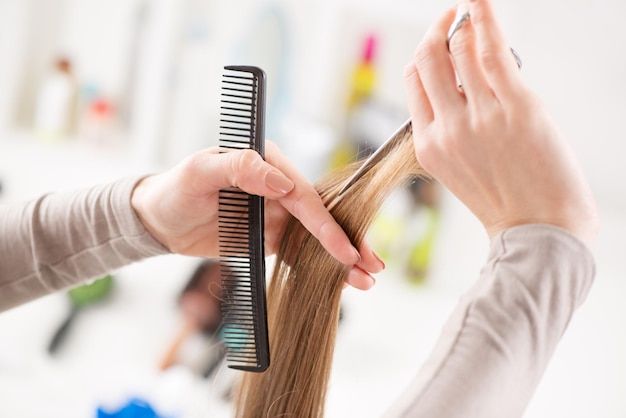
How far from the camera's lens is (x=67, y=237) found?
797 mm

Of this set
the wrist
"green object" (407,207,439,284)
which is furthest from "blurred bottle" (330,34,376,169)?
the wrist

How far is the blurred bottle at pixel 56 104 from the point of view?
173 centimetres

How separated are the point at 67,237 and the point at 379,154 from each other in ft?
1.28

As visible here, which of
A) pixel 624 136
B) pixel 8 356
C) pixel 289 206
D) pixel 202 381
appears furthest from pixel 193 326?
pixel 624 136

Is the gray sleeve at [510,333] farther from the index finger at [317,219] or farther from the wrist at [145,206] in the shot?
the wrist at [145,206]

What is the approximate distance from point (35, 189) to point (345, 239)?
3.76ft

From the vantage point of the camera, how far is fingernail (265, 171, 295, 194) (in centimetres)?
67

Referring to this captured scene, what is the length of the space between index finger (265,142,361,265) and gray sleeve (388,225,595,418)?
0.68 ft

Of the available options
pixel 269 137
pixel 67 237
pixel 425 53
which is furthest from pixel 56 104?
pixel 425 53

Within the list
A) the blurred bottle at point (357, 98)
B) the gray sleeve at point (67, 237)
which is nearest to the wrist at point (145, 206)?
the gray sleeve at point (67, 237)

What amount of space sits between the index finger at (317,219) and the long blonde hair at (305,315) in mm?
22

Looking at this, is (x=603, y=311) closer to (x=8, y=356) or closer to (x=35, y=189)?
(x=8, y=356)

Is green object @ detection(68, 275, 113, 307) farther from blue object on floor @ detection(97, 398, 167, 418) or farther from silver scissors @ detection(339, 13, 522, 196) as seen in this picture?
silver scissors @ detection(339, 13, 522, 196)

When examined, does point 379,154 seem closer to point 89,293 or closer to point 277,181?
point 277,181
